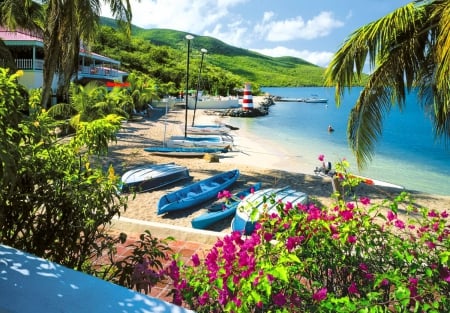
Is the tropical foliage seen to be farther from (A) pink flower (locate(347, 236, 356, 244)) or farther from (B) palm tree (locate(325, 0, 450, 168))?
(B) palm tree (locate(325, 0, 450, 168))

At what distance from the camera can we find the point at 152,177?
10.9m

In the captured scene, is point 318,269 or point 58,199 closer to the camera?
point 318,269

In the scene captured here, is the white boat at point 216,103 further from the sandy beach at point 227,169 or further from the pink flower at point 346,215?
the pink flower at point 346,215

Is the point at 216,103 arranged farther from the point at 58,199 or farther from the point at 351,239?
the point at 351,239

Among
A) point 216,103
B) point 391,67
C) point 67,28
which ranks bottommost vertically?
point 216,103

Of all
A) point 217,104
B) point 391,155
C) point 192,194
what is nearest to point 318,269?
point 192,194

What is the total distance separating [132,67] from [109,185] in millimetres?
55846

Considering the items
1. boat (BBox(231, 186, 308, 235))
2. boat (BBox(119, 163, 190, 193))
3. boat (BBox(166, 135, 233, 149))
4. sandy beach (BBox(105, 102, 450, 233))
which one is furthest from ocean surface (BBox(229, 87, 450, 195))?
boat (BBox(119, 163, 190, 193))

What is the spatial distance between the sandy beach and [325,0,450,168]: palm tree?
198cm

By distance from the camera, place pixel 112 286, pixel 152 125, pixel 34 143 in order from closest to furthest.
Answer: pixel 112 286 < pixel 34 143 < pixel 152 125

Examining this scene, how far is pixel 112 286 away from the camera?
7.90 feet

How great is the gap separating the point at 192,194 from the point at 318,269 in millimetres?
7168

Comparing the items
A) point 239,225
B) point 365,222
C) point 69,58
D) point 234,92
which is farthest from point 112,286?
point 234,92

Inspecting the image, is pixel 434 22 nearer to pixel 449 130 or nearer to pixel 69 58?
pixel 449 130
